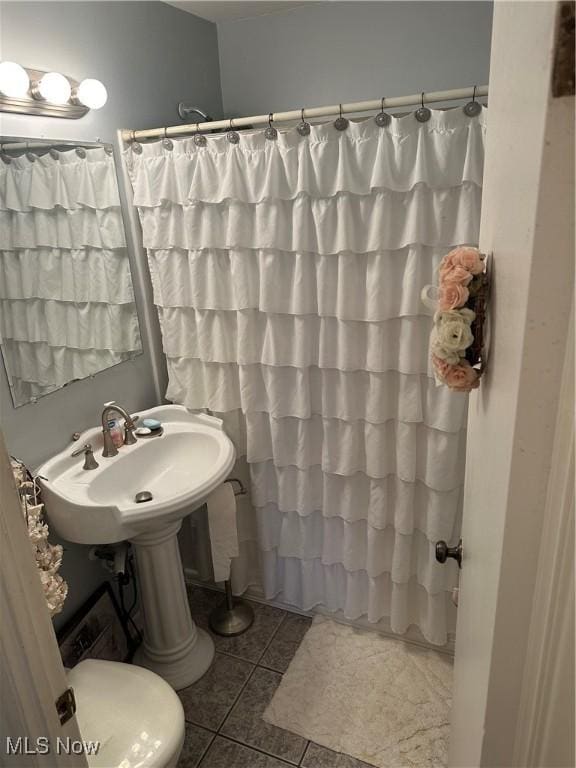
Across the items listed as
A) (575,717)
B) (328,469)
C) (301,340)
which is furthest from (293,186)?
(575,717)

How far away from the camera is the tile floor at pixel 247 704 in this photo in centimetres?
169

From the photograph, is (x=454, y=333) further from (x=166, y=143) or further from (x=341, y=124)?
(x=166, y=143)

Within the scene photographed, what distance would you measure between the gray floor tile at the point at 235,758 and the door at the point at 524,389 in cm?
128

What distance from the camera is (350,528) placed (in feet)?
6.56

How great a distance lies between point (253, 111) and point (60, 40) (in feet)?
3.13

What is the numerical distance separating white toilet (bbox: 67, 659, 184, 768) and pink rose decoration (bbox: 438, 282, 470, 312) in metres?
1.29

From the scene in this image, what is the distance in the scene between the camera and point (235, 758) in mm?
1691

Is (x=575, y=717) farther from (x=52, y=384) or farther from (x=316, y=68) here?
(x=316, y=68)

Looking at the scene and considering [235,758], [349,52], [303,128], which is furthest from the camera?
[349,52]

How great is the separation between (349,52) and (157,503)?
1928 millimetres

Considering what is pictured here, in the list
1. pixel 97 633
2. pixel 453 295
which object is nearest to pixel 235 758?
pixel 97 633

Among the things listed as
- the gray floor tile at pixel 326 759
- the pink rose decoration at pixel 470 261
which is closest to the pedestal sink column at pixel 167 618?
the gray floor tile at pixel 326 759

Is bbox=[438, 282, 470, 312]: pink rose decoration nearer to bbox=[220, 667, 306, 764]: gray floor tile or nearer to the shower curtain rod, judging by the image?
the shower curtain rod

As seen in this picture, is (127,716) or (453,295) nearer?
(453,295)
